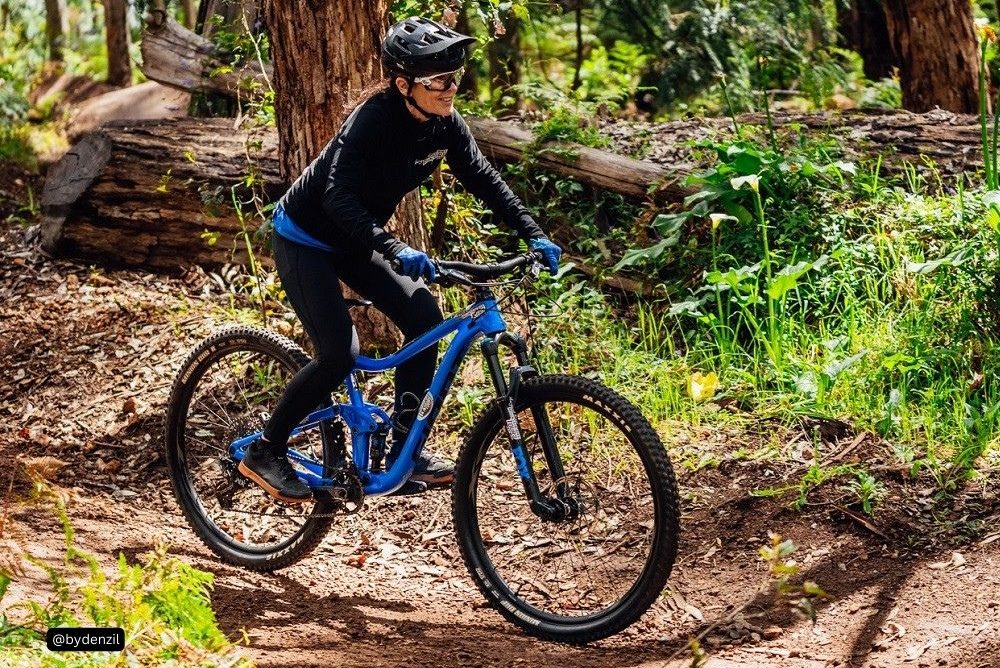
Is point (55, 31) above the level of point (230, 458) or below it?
above

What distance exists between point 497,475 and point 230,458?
49.4 inches

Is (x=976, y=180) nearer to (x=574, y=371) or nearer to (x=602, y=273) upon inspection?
(x=602, y=273)

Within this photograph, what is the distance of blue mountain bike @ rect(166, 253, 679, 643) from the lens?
14.6 feet

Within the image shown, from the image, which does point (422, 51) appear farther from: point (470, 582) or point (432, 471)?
point (470, 582)

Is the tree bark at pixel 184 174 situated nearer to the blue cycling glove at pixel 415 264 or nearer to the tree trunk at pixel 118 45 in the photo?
the blue cycling glove at pixel 415 264

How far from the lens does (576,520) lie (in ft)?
15.5

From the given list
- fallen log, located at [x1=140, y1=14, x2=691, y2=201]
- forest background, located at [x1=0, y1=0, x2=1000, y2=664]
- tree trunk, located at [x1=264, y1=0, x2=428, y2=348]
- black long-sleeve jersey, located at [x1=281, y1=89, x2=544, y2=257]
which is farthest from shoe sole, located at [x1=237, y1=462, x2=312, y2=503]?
fallen log, located at [x1=140, y1=14, x2=691, y2=201]

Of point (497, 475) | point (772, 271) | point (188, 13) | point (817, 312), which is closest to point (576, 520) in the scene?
point (497, 475)

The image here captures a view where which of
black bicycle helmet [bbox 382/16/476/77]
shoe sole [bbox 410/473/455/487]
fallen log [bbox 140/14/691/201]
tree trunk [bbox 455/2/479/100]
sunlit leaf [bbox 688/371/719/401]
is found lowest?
shoe sole [bbox 410/473/455/487]

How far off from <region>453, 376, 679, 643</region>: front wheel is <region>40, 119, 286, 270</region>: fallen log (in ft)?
9.96

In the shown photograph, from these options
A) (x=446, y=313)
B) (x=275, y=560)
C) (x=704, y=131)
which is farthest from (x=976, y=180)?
(x=275, y=560)

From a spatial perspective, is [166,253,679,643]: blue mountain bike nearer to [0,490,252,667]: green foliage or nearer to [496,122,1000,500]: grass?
[496,122,1000,500]: grass

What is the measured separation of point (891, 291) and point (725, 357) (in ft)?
3.27

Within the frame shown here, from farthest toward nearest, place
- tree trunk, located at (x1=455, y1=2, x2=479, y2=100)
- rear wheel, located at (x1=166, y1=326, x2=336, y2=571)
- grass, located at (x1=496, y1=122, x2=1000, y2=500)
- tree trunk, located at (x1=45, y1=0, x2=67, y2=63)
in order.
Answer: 1. tree trunk, located at (x1=45, y1=0, x2=67, y2=63)
2. tree trunk, located at (x1=455, y1=2, x2=479, y2=100)
3. grass, located at (x1=496, y1=122, x2=1000, y2=500)
4. rear wheel, located at (x1=166, y1=326, x2=336, y2=571)
